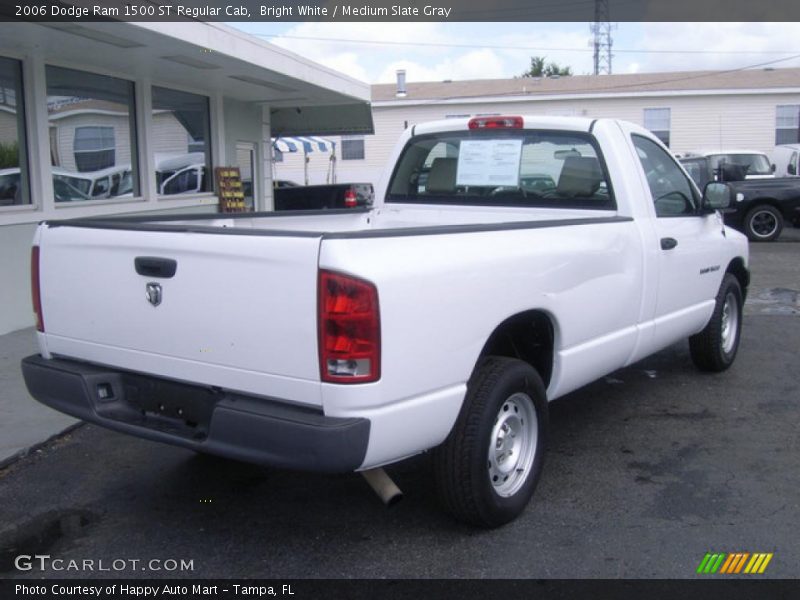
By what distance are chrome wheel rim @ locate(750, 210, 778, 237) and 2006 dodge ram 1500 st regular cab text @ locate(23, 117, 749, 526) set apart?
13443 mm

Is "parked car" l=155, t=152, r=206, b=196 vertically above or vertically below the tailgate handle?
above

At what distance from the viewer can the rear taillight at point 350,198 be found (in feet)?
54.3

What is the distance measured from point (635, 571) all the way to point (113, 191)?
864 centimetres

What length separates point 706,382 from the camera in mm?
6570

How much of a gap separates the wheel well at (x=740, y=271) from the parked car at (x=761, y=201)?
1046 centimetres

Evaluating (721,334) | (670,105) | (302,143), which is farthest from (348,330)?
(670,105)

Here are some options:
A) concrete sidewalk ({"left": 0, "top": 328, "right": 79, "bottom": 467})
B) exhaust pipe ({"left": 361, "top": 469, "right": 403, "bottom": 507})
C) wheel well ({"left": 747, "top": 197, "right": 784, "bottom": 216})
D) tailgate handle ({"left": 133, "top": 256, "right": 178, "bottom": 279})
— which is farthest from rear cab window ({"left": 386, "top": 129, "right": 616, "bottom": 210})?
wheel well ({"left": 747, "top": 197, "right": 784, "bottom": 216})

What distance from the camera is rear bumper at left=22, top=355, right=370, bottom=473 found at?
3072mm

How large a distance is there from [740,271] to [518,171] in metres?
2.68

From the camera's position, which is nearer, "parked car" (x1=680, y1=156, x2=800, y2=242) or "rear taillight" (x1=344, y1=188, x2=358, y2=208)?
"rear taillight" (x1=344, y1=188, x2=358, y2=208)

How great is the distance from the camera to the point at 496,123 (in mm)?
5391

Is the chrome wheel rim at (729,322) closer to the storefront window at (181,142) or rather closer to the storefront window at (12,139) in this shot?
the storefront window at (12,139)

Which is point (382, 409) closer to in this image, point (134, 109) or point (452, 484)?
point (452, 484)

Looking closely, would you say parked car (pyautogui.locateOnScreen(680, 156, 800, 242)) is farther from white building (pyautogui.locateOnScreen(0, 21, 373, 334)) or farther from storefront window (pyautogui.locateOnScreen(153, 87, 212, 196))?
storefront window (pyautogui.locateOnScreen(153, 87, 212, 196))
